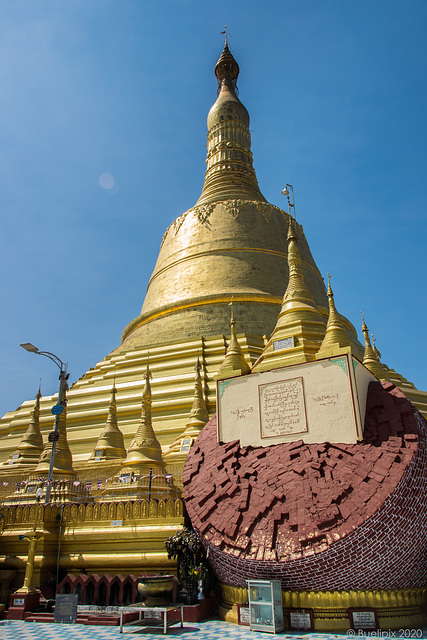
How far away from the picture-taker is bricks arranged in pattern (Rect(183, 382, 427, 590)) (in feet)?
24.4

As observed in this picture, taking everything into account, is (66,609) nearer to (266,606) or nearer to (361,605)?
(266,606)

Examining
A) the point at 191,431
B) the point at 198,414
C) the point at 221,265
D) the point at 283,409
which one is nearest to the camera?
the point at 283,409

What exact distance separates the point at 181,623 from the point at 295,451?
358cm

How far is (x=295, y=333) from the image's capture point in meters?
12.4

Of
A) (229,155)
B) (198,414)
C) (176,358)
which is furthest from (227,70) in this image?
(198,414)

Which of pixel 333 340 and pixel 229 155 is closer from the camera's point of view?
pixel 333 340

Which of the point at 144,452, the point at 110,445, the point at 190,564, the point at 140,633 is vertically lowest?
the point at 140,633

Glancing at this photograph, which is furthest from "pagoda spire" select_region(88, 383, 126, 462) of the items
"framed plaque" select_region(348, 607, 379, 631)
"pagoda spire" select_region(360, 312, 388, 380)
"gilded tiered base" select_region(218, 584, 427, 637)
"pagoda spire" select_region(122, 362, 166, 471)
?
"framed plaque" select_region(348, 607, 379, 631)

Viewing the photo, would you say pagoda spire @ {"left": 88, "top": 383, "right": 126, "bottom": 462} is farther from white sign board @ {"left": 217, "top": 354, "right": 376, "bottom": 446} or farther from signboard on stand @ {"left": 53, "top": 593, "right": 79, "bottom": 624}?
white sign board @ {"left": 217, "top": 354, "right": 376, "bottom": 446}

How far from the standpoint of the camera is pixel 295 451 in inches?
348

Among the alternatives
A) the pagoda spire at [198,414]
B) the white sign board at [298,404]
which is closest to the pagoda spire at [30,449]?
the pagoda spire at [198,414]

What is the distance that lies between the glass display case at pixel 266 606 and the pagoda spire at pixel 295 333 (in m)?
4.79

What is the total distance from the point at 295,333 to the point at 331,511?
547 centimetres

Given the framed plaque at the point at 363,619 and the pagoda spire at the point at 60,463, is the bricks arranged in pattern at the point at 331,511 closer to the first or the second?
the framed plaque at the point at 363,619
